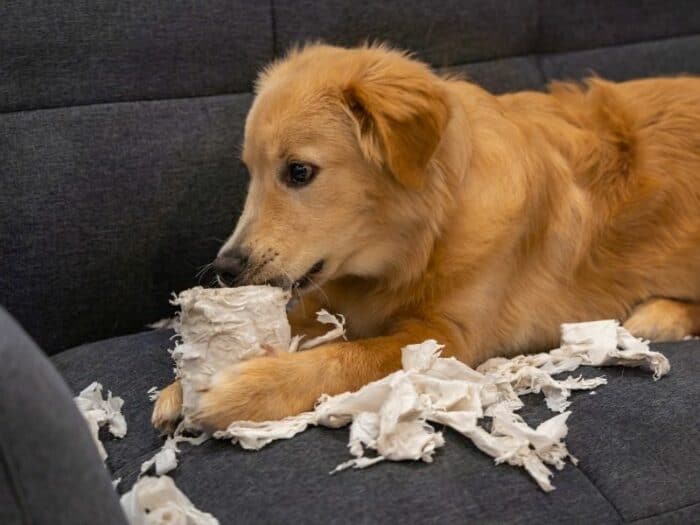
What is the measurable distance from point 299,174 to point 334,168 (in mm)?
73

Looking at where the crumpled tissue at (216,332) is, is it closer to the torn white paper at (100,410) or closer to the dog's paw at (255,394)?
the dog's paw at (255,394)

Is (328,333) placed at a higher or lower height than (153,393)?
higher

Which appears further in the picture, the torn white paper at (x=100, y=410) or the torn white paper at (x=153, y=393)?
the torn white paper at (x=153, y=393)

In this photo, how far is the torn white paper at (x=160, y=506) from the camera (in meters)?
1.25

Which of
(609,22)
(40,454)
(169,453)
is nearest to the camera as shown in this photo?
(40,454)

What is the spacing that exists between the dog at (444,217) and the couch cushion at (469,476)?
0.33 ft

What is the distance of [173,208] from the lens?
6.84 feet

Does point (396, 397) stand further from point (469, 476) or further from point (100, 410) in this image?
point (100, 410)

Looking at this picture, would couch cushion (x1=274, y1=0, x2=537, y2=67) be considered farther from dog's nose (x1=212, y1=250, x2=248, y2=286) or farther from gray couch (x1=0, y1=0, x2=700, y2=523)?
dog's nose (x1=212, y1=250, x2=248, y2=286)

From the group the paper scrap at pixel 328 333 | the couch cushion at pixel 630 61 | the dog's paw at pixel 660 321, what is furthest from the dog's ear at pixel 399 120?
the couch cushion at pixel 630 61

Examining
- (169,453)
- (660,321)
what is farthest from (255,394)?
(660,321)

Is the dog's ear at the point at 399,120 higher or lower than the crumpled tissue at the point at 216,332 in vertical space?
higher

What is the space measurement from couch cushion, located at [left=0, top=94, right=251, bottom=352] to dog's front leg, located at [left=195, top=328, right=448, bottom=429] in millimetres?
683

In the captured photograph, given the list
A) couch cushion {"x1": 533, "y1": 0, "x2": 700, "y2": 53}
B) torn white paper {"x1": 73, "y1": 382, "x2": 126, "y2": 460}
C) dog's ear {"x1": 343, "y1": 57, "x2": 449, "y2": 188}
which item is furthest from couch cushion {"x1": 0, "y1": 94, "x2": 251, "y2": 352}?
couch cushion {"x1": 533, "y1": 0, "x2": 700, "y2": 53}
